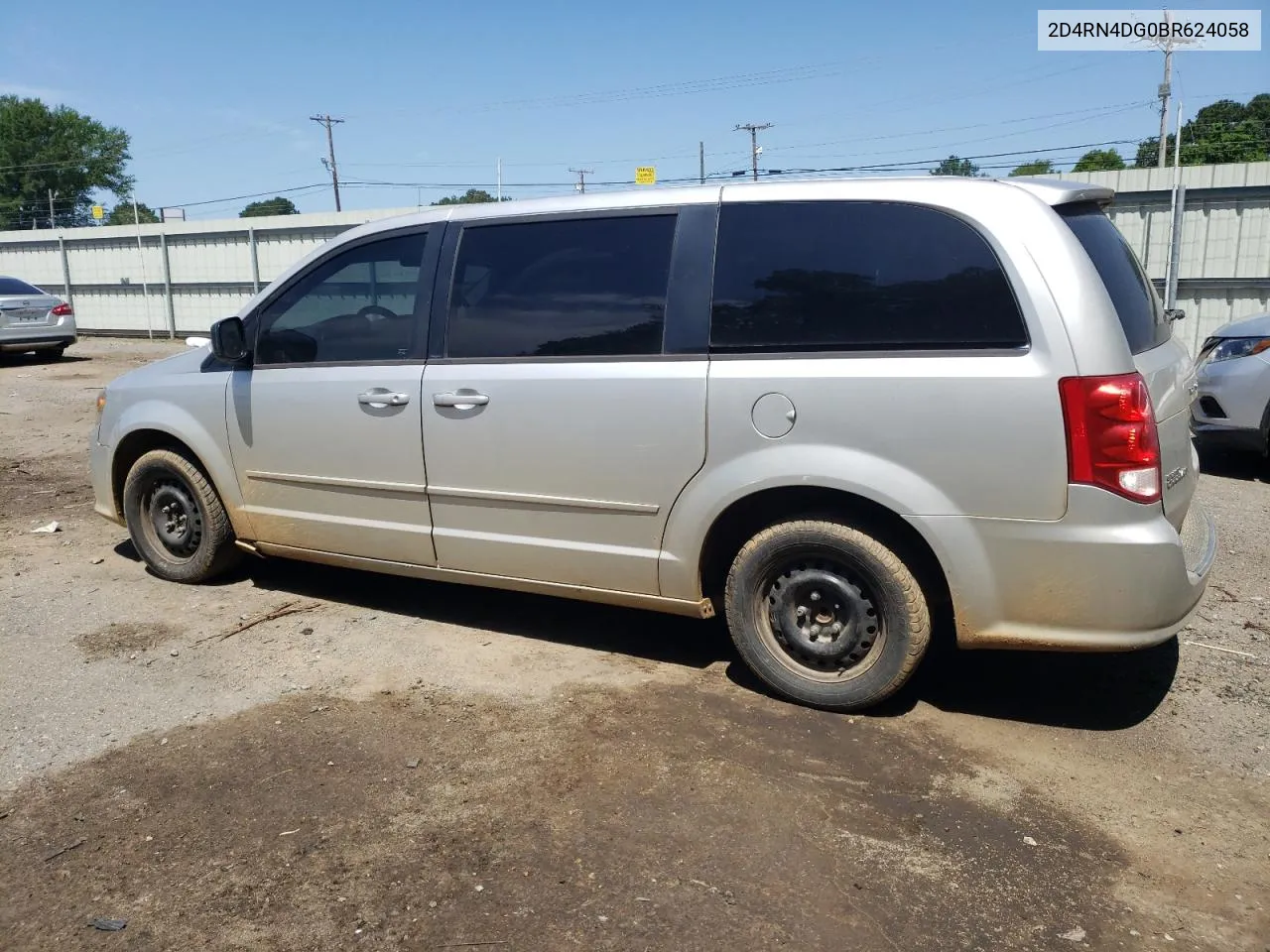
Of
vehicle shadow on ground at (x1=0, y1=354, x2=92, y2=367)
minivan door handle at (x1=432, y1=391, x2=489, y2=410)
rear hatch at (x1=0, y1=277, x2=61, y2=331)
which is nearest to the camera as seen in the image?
minivan door handle at (x1=432, y1=391, x2=489, y2=410)

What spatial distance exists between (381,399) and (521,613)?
1.32m

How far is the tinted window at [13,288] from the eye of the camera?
17.2m

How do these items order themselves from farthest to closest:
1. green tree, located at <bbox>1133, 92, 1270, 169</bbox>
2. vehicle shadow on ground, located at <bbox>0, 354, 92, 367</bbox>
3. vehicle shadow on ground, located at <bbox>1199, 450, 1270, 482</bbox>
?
green tree, located at <bbox>1133, 92, 1270, 169</bbox>
vehicle shadow on ground, located at <bbox>0, 354, 92, 367</bbox>
vehicle shadow on ground, located at <bbox>1199, 450, 1270, 482</bbox>

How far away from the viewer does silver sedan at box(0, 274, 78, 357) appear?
17.1m

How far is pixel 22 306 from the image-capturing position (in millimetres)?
17203

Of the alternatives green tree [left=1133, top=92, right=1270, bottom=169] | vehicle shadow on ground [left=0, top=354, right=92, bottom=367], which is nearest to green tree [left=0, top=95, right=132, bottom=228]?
vehicle shadow on ground [left=0, top=354, right=92, bottom=367]

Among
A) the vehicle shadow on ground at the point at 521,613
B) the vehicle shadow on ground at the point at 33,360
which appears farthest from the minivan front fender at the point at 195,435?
the vehicle shadow on ground at the point at 33,360

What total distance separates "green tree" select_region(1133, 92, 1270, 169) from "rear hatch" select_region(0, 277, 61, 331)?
40.6m

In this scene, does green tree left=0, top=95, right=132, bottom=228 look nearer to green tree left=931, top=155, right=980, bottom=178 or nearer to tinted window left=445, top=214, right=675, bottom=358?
green tree left=931, top=155, right=980, bottom=178

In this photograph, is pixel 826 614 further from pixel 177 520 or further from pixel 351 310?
pixel 177 520

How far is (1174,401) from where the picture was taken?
3.79 metres

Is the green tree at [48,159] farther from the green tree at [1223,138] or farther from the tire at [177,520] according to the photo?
the tire at [177,520]

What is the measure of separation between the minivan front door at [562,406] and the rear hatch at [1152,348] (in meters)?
1.50

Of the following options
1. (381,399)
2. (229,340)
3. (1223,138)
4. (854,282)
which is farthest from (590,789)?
(1223,138)
